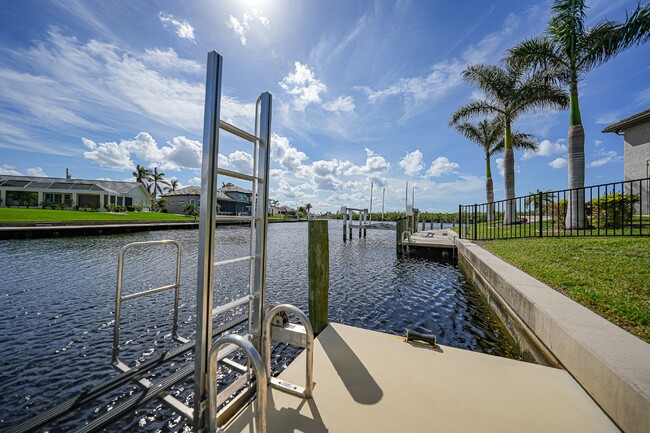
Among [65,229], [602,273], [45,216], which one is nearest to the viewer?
[602,273]

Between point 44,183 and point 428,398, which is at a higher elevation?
point 44,183

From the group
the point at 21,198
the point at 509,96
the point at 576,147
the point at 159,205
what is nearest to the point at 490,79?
the point at 509,96

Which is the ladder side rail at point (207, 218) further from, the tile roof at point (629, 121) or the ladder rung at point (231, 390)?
the tile roof at point (629, 121)

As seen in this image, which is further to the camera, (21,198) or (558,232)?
(21,198)

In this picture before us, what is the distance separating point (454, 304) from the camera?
19.6ft

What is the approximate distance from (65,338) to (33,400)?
1.60 m

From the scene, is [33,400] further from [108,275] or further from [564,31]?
[564,31]

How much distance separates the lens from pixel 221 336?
7.80 ft

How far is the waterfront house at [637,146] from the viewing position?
45.5ft

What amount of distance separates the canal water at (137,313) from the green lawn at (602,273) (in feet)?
4.15

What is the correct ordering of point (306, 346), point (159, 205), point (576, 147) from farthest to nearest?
1. point (159, 205)
2. point (576, 147)
3. point (306, 346)

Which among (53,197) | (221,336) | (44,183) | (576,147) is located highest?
(44,183)

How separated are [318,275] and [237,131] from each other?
2392mm

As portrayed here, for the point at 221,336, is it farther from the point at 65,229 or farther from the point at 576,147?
the point at 65,229
